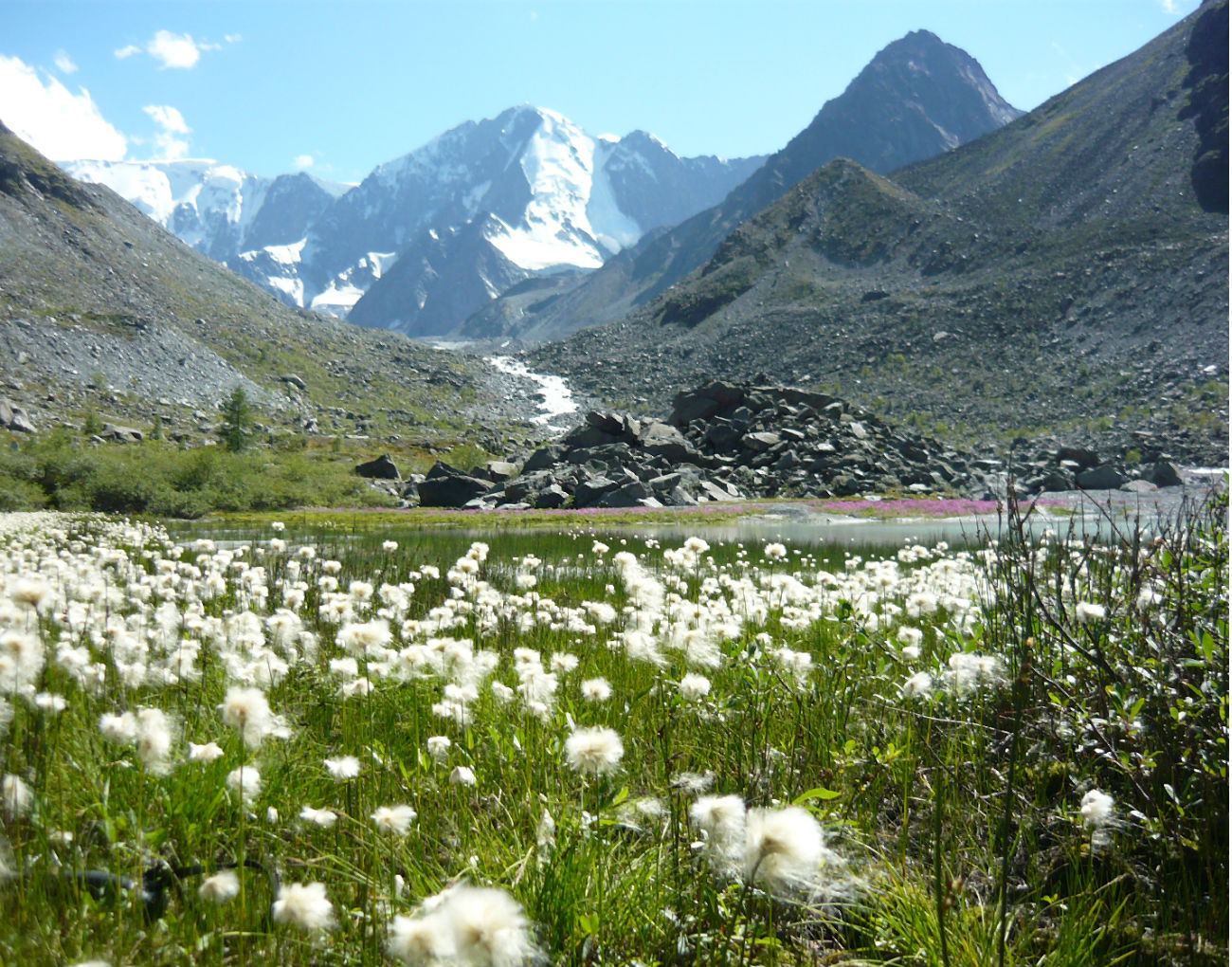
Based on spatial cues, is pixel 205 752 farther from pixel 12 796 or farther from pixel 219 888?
pixel 219 888

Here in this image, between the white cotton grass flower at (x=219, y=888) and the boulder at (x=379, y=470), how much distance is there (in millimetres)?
44773

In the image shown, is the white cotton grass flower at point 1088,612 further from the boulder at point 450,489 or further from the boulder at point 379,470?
the boulder at point 379,470

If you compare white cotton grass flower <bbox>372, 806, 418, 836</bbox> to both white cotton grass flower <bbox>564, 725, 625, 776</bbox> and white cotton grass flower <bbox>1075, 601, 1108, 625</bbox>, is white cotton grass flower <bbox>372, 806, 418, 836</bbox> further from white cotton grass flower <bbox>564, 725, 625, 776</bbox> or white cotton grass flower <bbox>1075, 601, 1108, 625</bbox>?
white cotton grass flower <bbox>1075, 601, 1108, 625</bbox>

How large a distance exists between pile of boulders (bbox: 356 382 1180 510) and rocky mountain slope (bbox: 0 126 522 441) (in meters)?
27.8

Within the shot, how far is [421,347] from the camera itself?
10650 centimetres

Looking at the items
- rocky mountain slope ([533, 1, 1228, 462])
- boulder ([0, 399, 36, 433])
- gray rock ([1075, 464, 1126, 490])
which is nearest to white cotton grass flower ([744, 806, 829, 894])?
gray rock ([1075, 464, 1126, 490])

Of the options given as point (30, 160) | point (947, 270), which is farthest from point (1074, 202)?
point (30, 160)

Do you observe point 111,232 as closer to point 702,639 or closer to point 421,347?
point 421,347

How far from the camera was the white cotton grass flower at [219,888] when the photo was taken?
1.83 metres

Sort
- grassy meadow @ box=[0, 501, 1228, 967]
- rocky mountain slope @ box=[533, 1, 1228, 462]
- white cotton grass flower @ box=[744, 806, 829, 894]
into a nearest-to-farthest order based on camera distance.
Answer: white cotton grass flower @ box=[744, 806, 829, 894]
grassy meadow @ box=[0, 501, 1228, 967]
rocky mountain slope @ box=[533, 1, 1228, 462]

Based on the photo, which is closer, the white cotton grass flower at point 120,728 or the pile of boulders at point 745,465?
the white cotton grass flower at point 120,728

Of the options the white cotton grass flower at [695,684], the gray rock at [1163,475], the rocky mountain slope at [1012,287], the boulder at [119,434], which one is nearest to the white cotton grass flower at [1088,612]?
the white cotton grass flower at [695,684]

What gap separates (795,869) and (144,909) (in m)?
1.84

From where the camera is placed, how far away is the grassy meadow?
6.35 ft
